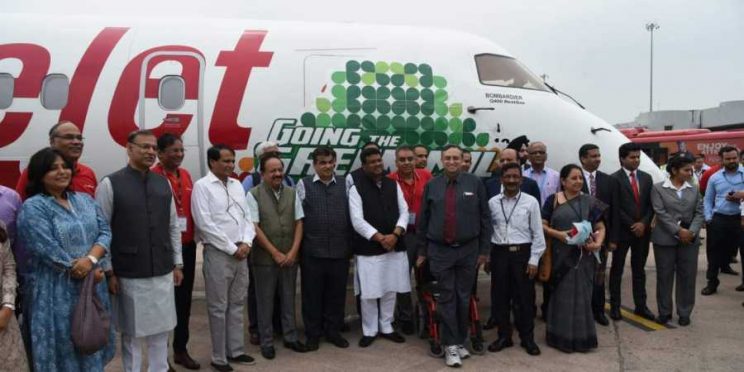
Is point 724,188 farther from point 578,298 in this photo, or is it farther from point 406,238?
point 406,238

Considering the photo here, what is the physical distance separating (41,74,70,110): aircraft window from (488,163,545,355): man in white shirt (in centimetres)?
522

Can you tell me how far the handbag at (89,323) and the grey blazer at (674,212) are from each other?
5.57 meters

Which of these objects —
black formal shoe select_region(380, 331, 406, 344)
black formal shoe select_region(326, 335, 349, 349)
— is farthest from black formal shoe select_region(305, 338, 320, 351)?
black formal shoe select_region(380, 331, 406, 344)

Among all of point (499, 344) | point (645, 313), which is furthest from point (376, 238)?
point (645, 313)

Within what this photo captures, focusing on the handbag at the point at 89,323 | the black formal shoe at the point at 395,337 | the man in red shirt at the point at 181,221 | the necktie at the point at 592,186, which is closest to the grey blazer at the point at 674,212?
the necktie at the point at 592,186

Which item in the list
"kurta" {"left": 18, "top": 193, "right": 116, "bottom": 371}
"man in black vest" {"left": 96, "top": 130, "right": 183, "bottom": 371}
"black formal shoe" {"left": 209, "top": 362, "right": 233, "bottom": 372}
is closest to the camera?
"kurta" {"left": 18, "top": 193, "right": 116, "bottom": 371}

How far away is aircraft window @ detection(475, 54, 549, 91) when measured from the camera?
7.38m

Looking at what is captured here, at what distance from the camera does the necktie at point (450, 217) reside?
4906mm

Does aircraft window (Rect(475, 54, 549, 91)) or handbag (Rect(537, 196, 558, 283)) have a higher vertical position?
aircraft window (Rect(475, 54, 549, 91))

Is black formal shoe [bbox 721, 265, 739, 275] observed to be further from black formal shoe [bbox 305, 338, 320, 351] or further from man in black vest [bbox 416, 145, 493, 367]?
black formal shoe [bbox 305, 338, 320, 351]

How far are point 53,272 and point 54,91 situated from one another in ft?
12.8

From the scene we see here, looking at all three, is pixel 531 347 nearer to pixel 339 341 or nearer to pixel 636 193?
pixel 339 341

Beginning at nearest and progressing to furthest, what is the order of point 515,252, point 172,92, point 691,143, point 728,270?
point 515,252, point 172,92, point 728,270, point 691,143

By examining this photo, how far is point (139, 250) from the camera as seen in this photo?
13.1 ft
